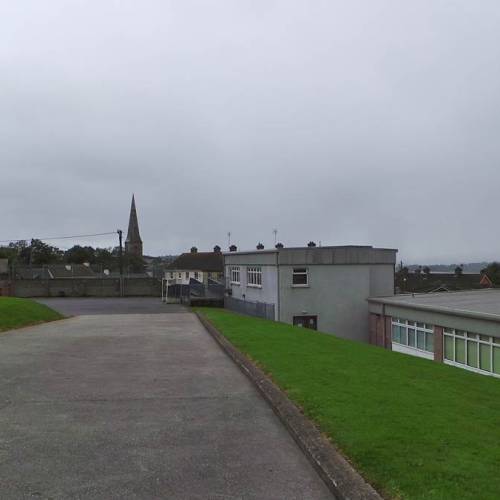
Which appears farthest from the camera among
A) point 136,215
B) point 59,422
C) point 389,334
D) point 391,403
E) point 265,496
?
point 136,215

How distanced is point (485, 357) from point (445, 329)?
2.96m

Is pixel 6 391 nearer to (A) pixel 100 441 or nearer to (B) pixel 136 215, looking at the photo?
(A) pixel 100 441

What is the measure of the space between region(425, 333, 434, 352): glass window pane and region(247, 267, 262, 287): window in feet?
40.8

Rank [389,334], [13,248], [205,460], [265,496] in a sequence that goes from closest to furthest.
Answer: [265,496] → [205,460] → [389,334] → [13,248]

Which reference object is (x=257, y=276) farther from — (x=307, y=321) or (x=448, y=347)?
(x=448, y=347)

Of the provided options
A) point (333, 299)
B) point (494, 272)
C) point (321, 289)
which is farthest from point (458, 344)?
point (494, 272)

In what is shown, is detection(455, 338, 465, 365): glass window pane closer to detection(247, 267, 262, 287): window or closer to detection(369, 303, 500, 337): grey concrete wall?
detection(369, 303, 500, 337): grey concrete wall

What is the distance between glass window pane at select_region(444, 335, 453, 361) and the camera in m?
22.8

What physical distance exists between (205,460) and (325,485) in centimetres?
114

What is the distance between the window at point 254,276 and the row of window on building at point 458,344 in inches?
398

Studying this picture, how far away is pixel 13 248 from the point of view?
11412 cm

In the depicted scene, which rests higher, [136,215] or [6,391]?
[136,215]

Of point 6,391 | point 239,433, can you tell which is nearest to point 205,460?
point 239,433

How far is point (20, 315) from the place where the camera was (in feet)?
68.5
